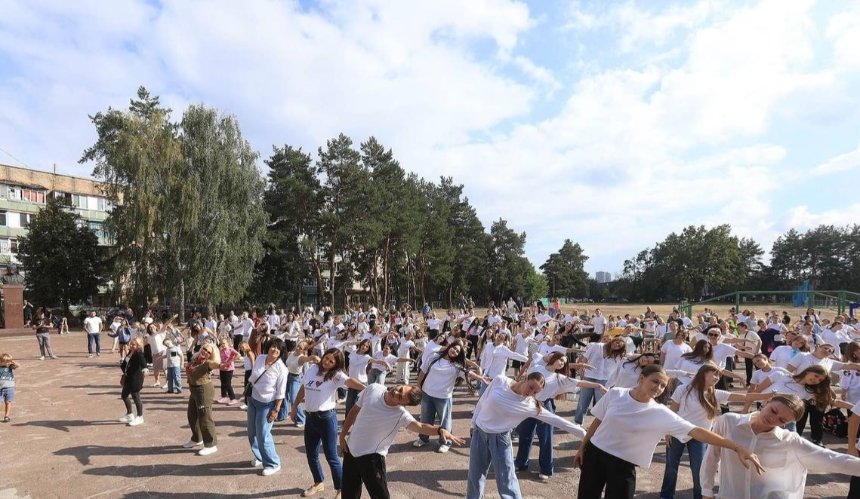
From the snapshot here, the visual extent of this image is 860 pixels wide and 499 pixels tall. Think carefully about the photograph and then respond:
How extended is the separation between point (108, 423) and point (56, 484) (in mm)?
2894

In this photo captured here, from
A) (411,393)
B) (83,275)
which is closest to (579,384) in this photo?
(411,393)

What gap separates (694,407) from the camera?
4.42 m

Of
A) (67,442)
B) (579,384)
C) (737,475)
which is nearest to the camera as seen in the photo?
(737,475)

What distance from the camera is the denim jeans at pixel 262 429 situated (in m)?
6.00

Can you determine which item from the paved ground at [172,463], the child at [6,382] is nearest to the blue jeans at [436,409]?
the paved ground at [172,463]

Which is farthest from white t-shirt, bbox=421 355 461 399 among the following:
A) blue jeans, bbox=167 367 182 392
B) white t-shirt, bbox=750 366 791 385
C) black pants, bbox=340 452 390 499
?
blue jeans, bbox=167 367 182 392

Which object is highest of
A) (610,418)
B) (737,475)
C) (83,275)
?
(83,275)

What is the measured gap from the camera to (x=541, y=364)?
6500 millimetres

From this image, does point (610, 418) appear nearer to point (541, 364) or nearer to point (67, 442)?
point (541, 364)

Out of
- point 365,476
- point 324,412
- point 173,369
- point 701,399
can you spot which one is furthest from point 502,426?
point 173,369

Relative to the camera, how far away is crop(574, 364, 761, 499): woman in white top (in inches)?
135

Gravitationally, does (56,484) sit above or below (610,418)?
below

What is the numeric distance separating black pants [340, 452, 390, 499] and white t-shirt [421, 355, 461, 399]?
255cm

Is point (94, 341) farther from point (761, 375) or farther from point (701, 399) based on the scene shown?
point (761, 375)
